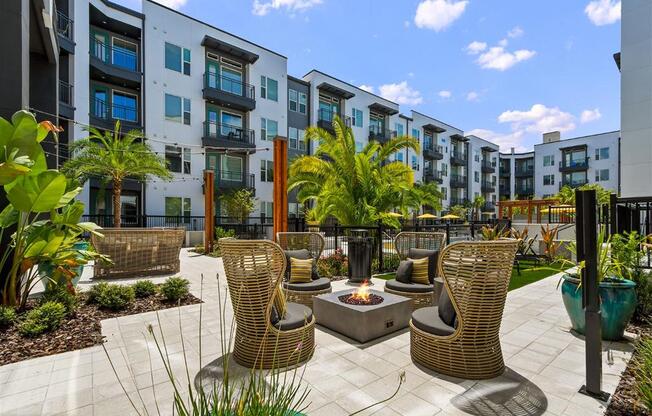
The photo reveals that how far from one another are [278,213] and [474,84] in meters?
10.6

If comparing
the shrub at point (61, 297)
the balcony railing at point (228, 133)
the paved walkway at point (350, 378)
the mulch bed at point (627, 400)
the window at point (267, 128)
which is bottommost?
the paved walkway at point (350, 378)

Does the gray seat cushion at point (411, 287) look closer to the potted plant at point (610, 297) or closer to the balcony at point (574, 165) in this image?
the potted plant at point (610, 297)

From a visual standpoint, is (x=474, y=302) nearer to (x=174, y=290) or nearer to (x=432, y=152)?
(x=174, y=290)

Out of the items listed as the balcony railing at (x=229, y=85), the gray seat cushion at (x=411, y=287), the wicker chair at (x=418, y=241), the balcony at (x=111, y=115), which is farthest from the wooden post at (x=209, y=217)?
the gray seat cushion at (x=411, y=287)

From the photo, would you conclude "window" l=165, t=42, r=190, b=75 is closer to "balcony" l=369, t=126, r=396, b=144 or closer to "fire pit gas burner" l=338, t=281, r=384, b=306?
"balcony" l=369, t=126, r=396, b=144

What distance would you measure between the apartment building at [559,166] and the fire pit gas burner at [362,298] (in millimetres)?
41407

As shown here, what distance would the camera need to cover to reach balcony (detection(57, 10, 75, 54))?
13172mm

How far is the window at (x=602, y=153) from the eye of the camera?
35.2m

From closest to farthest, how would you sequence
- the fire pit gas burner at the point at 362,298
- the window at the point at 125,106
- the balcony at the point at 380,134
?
the fire pit gas burner at the point at 362,298
the window at the point at 125,106
the balcony at the point at 380,134

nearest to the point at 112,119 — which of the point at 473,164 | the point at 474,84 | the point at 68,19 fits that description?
the point at 68,19

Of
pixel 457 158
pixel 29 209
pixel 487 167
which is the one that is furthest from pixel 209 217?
pixel 487 167

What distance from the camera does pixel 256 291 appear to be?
3000 mm

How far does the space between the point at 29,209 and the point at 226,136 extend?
16.3m

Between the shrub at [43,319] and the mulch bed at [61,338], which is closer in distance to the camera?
the mulch bed at [61,338]
